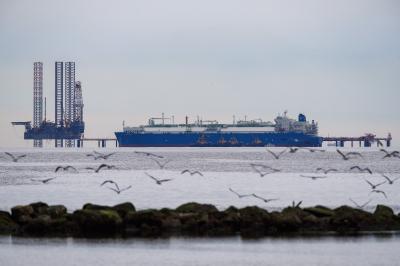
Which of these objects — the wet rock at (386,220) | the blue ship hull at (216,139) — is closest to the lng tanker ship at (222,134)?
the blue ship hull at (216,139)

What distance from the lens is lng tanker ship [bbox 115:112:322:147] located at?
16188 cm

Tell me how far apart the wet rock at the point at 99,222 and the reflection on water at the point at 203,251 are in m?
1.35

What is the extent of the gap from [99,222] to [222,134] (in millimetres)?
134456

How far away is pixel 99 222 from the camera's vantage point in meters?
30.5

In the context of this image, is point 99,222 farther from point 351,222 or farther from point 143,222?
point 351,222

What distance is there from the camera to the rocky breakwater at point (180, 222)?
30.3 meters

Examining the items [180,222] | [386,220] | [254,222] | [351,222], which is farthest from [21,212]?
[386,220]

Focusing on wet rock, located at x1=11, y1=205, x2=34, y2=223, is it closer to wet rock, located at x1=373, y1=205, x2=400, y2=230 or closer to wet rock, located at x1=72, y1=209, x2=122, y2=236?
wet rock, located at x1=72, y1=209, x2=122, y2=236

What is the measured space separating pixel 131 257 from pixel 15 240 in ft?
12.7

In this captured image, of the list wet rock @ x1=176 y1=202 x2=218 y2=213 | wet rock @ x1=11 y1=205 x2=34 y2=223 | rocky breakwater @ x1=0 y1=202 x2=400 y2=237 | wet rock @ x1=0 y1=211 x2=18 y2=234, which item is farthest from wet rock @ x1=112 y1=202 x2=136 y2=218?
wet rock @ x1=0 y1=211 x2=18 y2=234

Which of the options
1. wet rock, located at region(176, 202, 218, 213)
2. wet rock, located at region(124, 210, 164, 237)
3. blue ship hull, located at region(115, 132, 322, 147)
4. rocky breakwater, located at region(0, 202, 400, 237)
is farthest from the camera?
blue ship hull, located at region(115, 132, 322, 147)

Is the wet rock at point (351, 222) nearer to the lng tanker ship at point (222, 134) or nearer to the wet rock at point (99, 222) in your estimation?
the wet rock at point (99, 222)

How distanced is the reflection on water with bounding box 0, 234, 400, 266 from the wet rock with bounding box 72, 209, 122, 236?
1.35 metres

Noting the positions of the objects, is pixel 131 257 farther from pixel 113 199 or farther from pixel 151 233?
pixel 113 199
